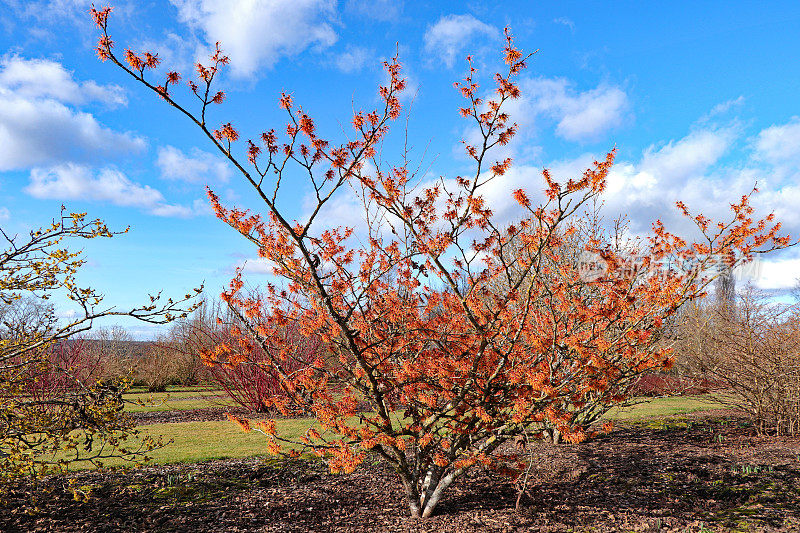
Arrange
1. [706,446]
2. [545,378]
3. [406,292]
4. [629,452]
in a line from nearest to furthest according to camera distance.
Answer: [545,378] < [406,292] < [629,452] < [706,446]

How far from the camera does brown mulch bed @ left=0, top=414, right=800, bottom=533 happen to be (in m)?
4.59

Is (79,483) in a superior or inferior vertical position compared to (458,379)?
inferior

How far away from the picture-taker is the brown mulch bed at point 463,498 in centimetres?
459

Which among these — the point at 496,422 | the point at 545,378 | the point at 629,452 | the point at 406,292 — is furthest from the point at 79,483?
the point at 629,452

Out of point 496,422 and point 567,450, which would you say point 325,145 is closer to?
point 496,422

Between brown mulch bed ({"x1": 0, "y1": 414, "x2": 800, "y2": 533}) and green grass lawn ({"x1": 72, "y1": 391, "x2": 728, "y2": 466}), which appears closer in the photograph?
brown mulch bed ({"x1": 0, "y1": 414, "x2": 800, "y2": 533})

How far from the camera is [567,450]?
739cm

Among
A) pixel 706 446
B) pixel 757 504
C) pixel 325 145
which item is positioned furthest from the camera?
pixel 706 446

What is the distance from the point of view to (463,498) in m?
5.30

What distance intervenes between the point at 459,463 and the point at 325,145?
2.95 metres

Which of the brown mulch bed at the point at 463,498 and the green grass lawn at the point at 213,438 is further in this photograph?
the green grass lawn at the point at 213,438

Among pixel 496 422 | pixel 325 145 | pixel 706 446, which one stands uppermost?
pixel 325 145

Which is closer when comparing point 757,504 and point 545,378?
point 545,378

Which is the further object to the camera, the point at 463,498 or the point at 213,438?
the point at 213,438
